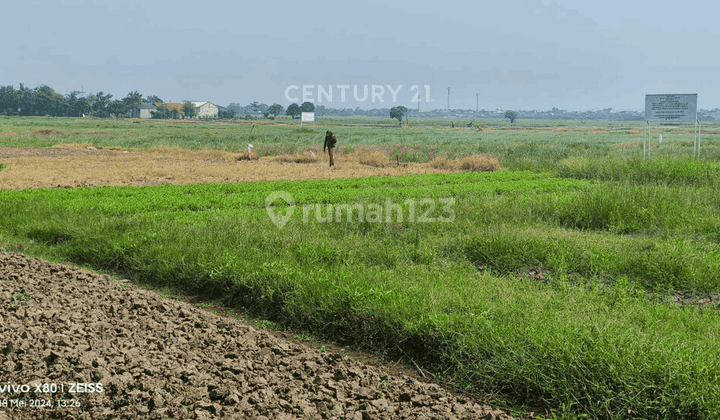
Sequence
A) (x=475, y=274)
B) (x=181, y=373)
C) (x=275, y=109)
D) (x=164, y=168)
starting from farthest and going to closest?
1. (x=275, y=109)
2. (x=164, y=168)
3. (x=475, y=274)
4. (x=181, y=373)

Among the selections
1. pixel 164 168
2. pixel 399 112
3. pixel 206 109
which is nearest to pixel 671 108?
pixel 164 168

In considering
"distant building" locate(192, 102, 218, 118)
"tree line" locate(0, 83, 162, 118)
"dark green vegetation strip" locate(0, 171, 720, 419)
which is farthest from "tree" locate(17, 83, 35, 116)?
"dark green vegetation strip" locate(0, 171, 720, 419)

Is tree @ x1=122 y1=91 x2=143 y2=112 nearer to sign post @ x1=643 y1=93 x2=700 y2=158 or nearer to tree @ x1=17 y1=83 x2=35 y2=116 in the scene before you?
tree @ x1=17 y1=83 x2=35 y2=116

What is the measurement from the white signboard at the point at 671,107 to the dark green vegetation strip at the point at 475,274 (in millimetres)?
11918

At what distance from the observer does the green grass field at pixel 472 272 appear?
4832 mm

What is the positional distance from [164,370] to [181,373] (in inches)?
6.2

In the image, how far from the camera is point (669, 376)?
14.9 feet

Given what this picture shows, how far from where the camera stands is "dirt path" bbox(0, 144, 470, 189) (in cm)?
2092

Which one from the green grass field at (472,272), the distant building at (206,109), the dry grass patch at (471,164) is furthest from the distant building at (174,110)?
the green grass field at (472,272)

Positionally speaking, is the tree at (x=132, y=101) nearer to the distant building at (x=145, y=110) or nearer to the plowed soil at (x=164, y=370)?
the distant building at (x=145, y=110)

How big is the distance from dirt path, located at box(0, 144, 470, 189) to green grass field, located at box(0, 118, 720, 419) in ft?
16.5

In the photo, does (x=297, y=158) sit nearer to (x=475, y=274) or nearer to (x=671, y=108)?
(x=671, y=108)

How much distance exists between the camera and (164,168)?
25.2 meters

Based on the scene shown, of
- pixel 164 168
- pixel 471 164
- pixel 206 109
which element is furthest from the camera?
pixel 206 109
